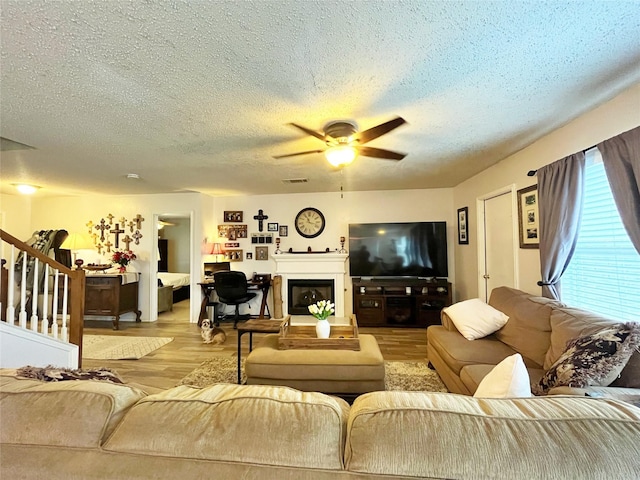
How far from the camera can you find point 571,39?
1.35 metres

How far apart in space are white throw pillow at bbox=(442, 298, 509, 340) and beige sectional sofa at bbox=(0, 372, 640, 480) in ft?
6.32

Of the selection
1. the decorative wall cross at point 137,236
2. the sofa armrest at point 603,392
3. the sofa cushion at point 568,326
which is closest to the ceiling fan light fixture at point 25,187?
the decorative wall cross at point 137,236

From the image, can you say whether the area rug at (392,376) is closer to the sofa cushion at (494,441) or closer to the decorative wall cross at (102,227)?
the sofa cushion at (494,441)

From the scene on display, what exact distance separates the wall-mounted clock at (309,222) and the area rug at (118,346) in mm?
2663

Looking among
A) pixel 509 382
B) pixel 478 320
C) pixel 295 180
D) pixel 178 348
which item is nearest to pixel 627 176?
pixel 478 320

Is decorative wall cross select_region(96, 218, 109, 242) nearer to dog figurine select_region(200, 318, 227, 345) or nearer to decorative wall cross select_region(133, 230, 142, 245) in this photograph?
decorative wall cross select_region(133, 230, 142, 245)

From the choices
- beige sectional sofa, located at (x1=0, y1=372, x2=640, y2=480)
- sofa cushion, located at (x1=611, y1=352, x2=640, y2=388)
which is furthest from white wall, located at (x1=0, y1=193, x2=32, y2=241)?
sofa cushion, located at (x1=611, y1=352, x2=640, y2=388)

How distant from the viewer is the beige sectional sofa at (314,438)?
55 centimetres

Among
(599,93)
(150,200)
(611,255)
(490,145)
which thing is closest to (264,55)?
(599,93)

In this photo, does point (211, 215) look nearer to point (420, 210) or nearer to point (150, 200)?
point (150, 200)

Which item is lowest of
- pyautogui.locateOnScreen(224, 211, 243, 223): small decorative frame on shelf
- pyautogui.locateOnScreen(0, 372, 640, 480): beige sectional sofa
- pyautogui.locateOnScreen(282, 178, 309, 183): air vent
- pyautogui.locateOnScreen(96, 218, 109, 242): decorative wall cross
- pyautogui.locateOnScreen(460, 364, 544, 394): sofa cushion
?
pyautogui.locateOnScreen(460, 364, 544, 394): sofa cushion

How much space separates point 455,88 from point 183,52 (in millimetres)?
1575

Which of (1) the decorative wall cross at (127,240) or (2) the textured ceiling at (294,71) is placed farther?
(1) the decorative wall cross at (127,240)

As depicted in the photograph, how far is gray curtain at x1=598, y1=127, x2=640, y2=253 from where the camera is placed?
167cm
